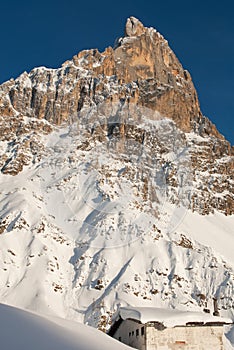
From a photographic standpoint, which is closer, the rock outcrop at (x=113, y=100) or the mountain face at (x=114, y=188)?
the mountain face at (x=114, y=188)

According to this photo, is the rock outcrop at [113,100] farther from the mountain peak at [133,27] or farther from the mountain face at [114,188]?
the mountain peak at [133,27]

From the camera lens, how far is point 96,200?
251 ft

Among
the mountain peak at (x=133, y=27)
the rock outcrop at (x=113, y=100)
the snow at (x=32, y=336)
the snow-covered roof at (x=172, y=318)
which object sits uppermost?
the mountain peak at (x=133, y=27)

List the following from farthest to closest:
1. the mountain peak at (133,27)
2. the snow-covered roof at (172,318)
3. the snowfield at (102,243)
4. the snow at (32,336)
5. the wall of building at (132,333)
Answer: the mountain peak at (133,27), the snowfield at (102,243), the wall of building at (132,333), the snow-covered roof at (172,318), the snow at (32,336)

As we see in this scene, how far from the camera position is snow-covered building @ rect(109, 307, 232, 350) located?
18562 mm

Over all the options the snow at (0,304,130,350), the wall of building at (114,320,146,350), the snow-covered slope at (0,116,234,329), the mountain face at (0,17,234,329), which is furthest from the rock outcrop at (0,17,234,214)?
the snow at (0,304,130,350)

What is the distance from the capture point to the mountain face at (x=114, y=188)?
58.7 m

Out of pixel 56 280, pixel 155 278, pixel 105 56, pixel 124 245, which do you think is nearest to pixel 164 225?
pixel 124 245

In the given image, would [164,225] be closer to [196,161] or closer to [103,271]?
[103,271]

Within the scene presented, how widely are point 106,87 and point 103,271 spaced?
61.9m

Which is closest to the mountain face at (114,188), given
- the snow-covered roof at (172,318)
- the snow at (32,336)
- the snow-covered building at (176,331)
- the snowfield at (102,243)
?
the snowfield at (102,243)

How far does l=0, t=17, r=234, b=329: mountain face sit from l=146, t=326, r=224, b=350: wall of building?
3332 centimetres

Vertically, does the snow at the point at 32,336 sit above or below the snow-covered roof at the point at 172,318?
below

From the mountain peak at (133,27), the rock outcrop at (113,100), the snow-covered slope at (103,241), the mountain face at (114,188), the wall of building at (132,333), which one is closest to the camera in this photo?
the wall of building at (132,333)
